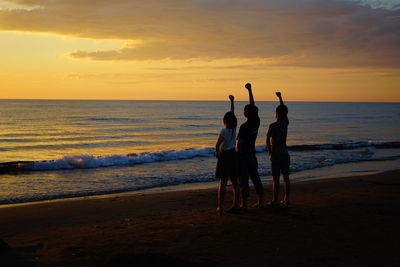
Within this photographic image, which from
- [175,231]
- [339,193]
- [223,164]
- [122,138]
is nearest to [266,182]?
[339,193]

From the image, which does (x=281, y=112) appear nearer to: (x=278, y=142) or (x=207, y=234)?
(x=278, y=142)

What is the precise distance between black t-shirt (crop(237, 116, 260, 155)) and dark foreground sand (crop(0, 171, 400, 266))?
46.9 inches

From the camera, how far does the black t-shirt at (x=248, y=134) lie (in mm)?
6961

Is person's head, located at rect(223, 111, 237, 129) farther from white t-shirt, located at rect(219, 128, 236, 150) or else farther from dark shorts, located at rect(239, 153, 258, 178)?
dark shorts, located at rect(239, 153, 258, 178)

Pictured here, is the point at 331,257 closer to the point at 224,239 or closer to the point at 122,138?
the point at 224,239

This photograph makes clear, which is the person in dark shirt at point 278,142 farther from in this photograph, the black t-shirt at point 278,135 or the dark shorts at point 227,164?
the dark shorts at point 227,164

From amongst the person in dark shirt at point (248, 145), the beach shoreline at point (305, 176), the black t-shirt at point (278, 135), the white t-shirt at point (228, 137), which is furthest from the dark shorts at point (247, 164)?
the beach shoreline at point (305, 176)

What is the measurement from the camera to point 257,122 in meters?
7.04

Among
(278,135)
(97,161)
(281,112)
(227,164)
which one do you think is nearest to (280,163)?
(278,135)

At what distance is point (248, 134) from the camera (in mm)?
7023

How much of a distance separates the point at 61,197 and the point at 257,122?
21.5 ft

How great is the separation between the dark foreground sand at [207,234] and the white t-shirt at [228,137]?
1.25 meters

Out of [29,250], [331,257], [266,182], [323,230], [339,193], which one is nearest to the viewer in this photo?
[331,257]

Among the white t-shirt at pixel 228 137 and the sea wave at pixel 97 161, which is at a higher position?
the white t-shirt at pixel 228 137
